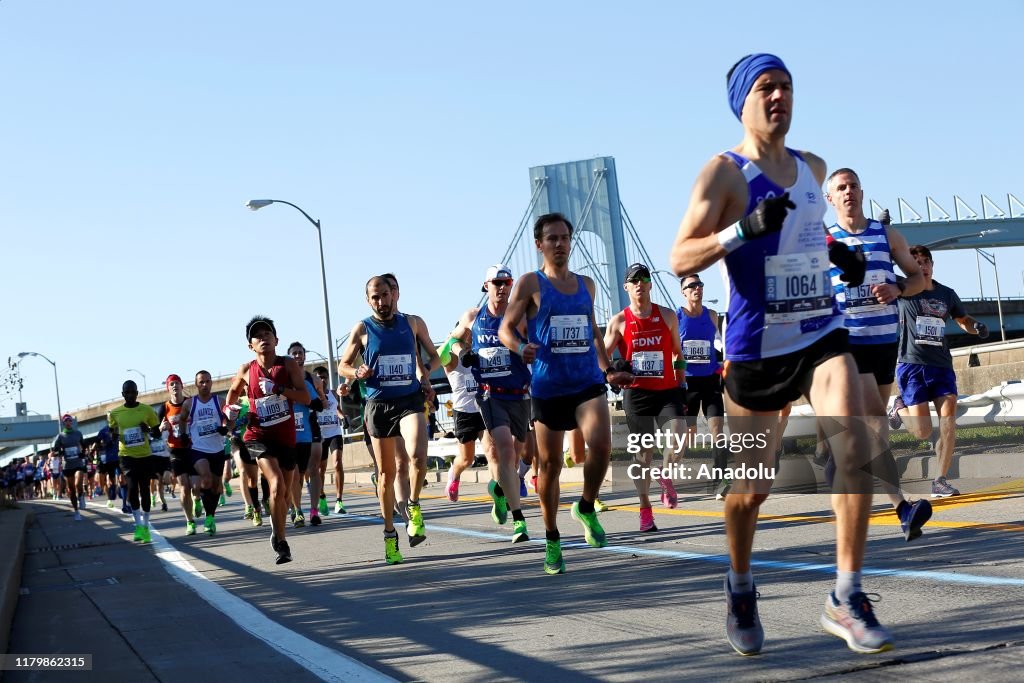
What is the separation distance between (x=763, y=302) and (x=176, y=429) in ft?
42.6

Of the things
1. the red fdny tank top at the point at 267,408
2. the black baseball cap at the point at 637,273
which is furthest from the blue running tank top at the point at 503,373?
the red fdny tank top at the point at 267,408

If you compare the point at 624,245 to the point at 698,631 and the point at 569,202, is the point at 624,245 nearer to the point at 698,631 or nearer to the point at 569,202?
the point at 569,202

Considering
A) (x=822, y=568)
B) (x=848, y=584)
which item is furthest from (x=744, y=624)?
(x=822, y=568)

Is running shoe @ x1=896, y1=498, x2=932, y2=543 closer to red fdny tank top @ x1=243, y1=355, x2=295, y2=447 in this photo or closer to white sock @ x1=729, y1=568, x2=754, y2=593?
white sock @ x1=729, y1=568, x2=754, y2=593

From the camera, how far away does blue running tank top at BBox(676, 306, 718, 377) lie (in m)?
12.8

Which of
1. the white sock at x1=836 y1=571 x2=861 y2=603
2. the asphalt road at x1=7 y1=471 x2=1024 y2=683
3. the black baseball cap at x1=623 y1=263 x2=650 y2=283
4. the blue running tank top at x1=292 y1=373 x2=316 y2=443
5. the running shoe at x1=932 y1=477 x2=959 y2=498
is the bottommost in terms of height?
the asphalt road at x1=7 y1=471 x2=1024 y2=683

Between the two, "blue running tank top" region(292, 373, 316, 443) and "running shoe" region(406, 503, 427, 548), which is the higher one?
"blue running tank top" region(292, 373, 316, 443)

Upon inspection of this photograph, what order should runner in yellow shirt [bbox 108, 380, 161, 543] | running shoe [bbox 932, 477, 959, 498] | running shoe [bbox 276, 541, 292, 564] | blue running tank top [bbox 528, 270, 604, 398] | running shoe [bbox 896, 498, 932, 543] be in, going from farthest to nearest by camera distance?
1. runner in yellow shirt [bbox 108, 380, 161, 543]
2. running shoe [bbox 276, 541, 292, 564]
3. running shoe [bbox 932, 477, 959, 498]
4. blue running tank top [bbox 528, 270, 604, 398]
5. running shoe [bbox 896, 498, 932, 543]

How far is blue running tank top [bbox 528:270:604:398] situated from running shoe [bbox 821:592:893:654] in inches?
146

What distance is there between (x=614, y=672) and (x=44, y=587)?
275 inches

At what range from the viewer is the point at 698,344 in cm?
1280

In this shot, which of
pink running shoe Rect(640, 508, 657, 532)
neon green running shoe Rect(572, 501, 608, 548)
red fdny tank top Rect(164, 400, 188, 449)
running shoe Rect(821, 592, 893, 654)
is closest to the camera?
running shoe Rect(821, 592, 893, 654)

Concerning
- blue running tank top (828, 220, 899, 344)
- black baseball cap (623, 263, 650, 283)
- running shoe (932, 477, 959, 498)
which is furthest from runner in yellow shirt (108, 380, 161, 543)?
blue running tank top (828, 220, 899, 344)

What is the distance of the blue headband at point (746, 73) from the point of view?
16.0 feet
